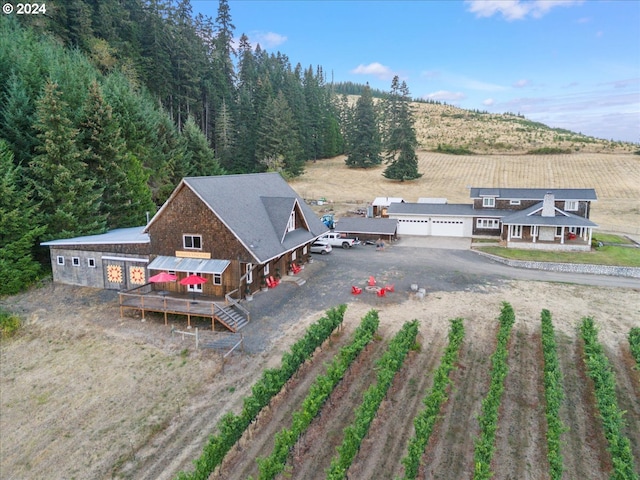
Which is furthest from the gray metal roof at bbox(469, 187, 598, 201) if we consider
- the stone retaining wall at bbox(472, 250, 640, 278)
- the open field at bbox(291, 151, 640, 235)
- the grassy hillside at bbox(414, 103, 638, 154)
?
the grassy hillside at bbox(414, 103, 638, 154)

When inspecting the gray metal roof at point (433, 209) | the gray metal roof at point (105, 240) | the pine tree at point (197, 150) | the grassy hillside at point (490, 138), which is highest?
the grassy hillside at point (490, 138)

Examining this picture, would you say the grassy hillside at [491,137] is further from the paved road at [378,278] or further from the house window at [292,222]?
the house window at [292,222]

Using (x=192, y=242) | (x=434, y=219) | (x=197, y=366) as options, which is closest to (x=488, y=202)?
(x=434, y=219)

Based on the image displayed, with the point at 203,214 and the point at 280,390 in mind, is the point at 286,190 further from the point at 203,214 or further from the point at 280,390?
the point at 280,390

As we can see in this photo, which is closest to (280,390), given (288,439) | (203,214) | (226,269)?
(288,439)

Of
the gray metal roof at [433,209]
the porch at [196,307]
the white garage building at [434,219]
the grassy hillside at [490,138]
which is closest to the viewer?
the porch at [196,307]

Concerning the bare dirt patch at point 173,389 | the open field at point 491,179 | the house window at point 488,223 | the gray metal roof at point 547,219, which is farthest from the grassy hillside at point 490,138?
the bare dirt patch at point 173,389

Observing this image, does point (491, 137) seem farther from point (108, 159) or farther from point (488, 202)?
point (108, 159)
